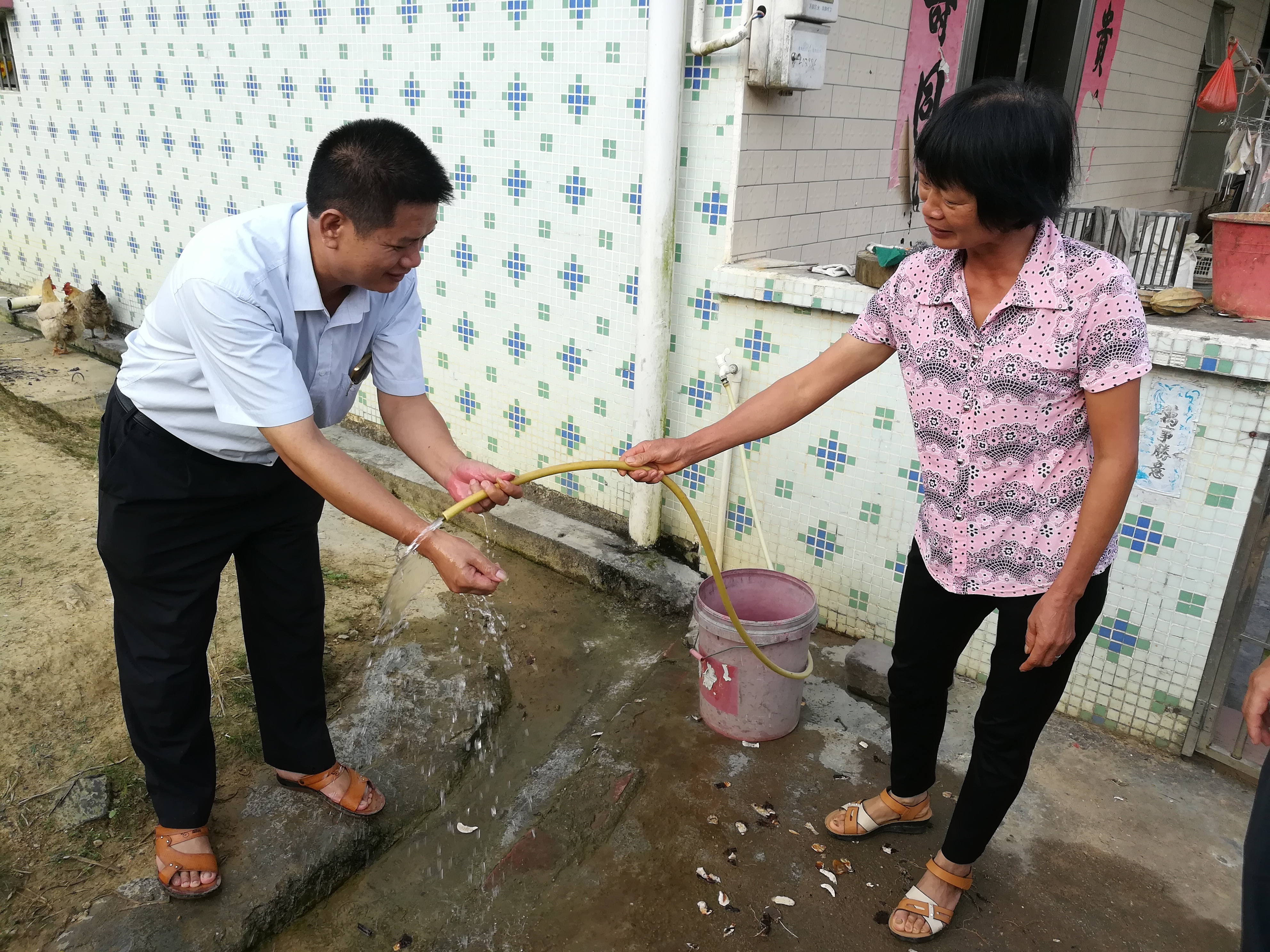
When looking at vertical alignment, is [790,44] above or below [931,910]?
above

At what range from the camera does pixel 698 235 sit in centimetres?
409

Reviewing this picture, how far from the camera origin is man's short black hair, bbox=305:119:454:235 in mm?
2154

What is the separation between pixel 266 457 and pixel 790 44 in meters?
2.62

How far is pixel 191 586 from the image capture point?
2564mm

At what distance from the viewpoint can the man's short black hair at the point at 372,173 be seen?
215 centimetres

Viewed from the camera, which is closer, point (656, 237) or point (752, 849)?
point (752, 849)

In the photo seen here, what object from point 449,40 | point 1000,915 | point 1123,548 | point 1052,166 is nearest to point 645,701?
point 1000,915

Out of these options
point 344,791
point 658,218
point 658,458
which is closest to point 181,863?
point 344,791

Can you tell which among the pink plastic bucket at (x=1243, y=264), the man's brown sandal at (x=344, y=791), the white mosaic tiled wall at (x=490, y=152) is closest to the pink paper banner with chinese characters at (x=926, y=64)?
the white mosaic tiled wall at (x=490, y=152)

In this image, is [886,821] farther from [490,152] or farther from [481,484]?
[490,152]

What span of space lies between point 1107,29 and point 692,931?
6.98 m

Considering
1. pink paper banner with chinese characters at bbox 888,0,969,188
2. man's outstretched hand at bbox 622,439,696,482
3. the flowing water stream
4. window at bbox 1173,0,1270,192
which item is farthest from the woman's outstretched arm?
window at bbox 1173,0,1270,192

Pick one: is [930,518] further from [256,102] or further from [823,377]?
[256,102]

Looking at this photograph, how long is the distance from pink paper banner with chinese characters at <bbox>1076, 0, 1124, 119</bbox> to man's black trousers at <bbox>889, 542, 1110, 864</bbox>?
547 centimetres
